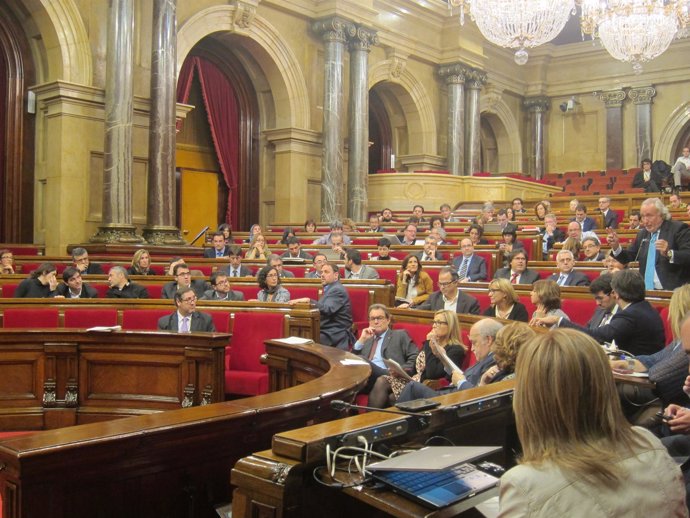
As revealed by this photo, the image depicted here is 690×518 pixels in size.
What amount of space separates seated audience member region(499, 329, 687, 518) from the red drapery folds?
Answer: 11.8 m

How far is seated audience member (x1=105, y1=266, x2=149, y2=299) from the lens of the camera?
6.06m

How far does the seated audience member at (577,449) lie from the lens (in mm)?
1198

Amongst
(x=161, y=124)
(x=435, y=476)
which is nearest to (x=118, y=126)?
(x=161, y=124)

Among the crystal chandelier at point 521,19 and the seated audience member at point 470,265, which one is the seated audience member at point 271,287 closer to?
the seated audience member at point 470,265

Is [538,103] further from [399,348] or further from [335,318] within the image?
[399,348]

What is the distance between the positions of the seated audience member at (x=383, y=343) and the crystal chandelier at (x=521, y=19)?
251 inches

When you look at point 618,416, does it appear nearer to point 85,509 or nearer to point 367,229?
point 85,509

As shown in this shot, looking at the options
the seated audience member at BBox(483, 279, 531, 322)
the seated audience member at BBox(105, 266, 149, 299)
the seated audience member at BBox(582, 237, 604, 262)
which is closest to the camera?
the seated audience member at BBox(483, 279, 531, 322)

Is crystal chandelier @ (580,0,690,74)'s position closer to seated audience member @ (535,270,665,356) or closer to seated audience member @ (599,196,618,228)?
seated audience member @ (599,196,618,228)

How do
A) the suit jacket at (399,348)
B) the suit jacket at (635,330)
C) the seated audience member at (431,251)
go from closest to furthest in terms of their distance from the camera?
the suit jacket at (635,330) → the suit jacket at (399,348) → the seated audience member at (431,251)

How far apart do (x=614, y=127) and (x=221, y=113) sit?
10.8 meters

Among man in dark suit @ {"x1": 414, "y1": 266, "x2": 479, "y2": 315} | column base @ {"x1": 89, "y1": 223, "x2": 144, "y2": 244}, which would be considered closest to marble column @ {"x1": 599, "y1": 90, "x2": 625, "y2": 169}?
column base @ {"x1": 89, "y1": 223, "x2": 144, "y2": 244}

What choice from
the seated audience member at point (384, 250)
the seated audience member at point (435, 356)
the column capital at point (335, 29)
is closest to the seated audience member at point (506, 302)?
the seated audience member at point (435, 356)

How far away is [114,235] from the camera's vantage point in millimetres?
9508
